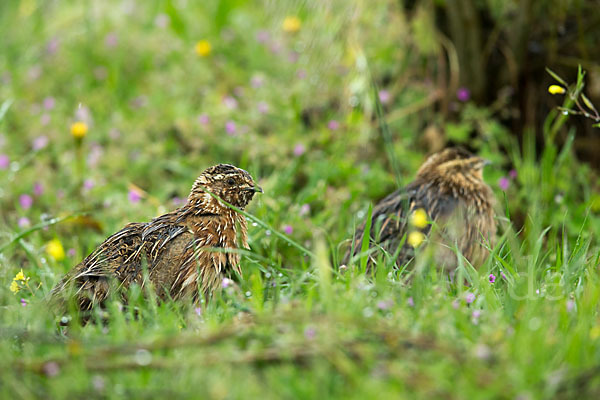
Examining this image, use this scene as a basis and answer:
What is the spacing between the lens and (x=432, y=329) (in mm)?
2898

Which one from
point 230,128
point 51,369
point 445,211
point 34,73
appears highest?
point 34,73

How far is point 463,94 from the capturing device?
6266 millimetres

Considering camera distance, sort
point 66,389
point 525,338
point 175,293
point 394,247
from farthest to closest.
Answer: point 394,247
point 175,293
point 525,338
point 66,389

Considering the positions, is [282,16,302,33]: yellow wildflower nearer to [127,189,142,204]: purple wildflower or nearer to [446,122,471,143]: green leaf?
[446,122,471,143]: green leaf

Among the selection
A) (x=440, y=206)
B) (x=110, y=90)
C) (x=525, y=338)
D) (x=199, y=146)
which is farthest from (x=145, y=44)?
(x=525, y=338)

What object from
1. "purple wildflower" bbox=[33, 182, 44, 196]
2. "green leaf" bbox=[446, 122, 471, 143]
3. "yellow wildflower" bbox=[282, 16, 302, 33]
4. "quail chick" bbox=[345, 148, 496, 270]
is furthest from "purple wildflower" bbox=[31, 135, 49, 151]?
"green leaf" bbox=[446, 122, 471, 143]

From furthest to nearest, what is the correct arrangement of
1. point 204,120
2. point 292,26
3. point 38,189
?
1. point 292,26
2. point 204,120
3. point 38,189

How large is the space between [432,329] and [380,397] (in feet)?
2.17

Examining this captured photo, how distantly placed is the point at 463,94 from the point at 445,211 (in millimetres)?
1579

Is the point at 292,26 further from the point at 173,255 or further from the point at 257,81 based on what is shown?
the point at 173,255

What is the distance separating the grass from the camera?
2.55m

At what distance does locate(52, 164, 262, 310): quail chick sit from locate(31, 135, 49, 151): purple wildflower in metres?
3.01

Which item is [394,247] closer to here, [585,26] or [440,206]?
[440,206]

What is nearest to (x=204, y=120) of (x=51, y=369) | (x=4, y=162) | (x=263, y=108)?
(x=263, y=108)
